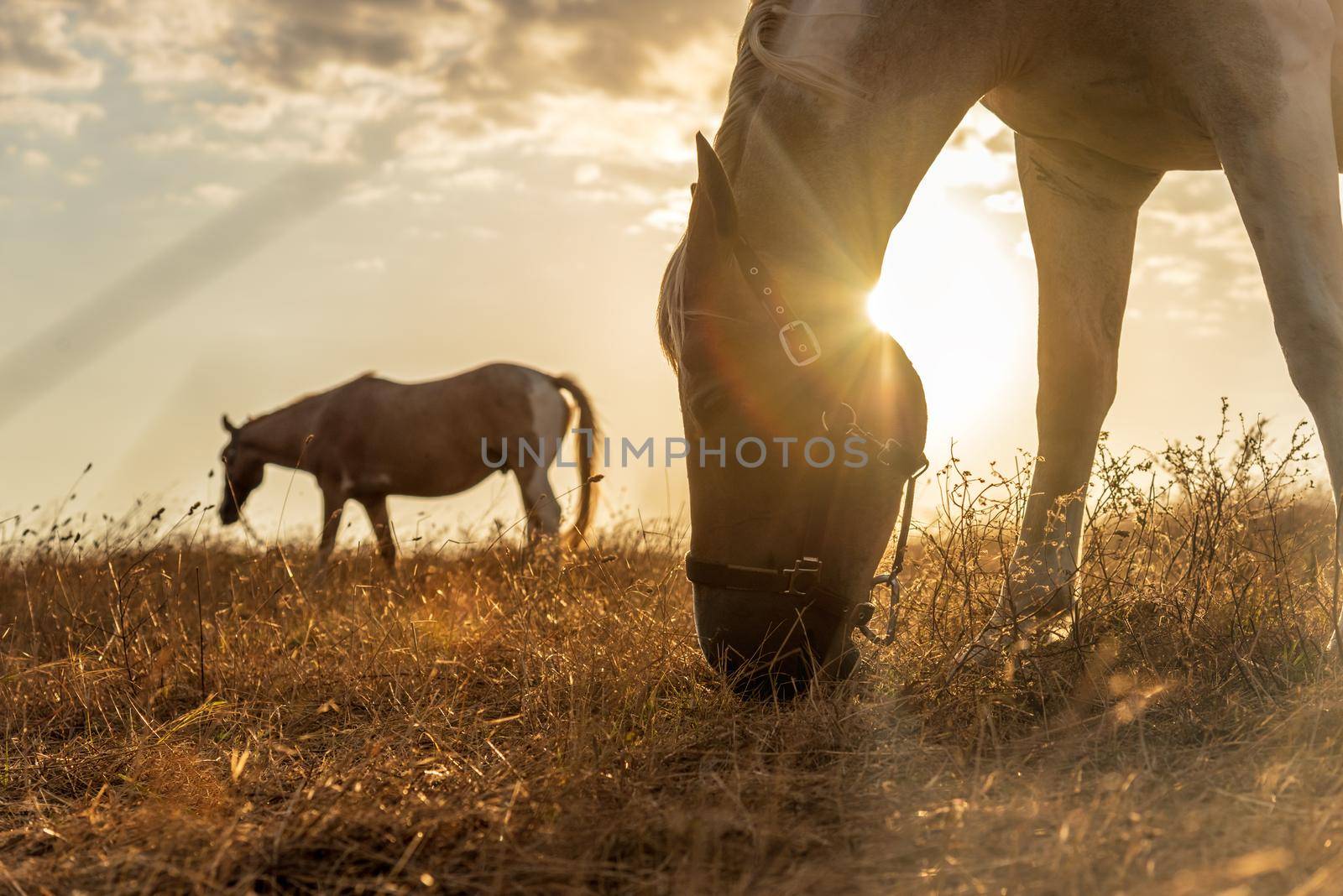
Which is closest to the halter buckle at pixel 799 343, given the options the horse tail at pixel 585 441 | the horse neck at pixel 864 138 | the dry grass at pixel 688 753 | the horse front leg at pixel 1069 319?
the horse neck at pixel 864 138

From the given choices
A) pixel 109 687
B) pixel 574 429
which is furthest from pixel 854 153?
pixel 574 429

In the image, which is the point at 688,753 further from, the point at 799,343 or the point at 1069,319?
the point at 1069,319

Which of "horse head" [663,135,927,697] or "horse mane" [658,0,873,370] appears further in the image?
"horse mane" [658,0,873,370]

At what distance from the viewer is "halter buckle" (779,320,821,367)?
7.97 ft

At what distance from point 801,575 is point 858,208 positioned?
39.1 inches

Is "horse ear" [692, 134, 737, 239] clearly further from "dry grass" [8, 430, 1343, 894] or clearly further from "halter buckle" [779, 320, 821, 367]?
"dry grass" [8, 430, 1343, 894]

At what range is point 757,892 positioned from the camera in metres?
1.48

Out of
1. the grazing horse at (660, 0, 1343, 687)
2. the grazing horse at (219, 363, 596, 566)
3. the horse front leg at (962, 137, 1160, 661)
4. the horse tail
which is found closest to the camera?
the grazing horse at (660, 0, 1343, 687)

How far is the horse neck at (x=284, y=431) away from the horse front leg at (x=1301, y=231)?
10.6 metres

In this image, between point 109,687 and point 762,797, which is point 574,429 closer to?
point 109,687

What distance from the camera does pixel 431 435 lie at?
1098 centimetres

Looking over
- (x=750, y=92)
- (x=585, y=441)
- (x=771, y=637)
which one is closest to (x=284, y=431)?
(x=585, y=441)

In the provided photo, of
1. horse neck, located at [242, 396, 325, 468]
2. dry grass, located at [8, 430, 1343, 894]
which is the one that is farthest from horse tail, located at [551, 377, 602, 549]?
dry grass, located at [8, 430, 1343, 894]

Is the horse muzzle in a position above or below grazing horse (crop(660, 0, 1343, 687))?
below
